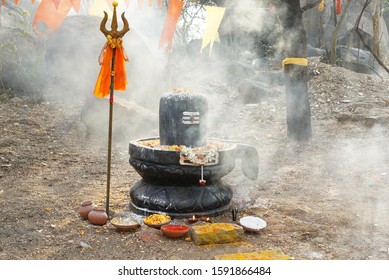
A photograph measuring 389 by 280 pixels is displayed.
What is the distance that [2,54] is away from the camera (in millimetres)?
12242

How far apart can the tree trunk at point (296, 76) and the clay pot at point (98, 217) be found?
5807 mm

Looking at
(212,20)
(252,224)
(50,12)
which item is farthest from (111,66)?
(212,20)

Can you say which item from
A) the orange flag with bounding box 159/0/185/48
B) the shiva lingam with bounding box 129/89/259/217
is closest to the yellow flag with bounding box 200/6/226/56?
the orange flag with bounding box 159/0/185/48

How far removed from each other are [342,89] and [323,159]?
17.6ft

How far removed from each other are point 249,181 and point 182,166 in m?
2.37

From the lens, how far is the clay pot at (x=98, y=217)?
4.59 m

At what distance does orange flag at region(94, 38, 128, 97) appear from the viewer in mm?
4766

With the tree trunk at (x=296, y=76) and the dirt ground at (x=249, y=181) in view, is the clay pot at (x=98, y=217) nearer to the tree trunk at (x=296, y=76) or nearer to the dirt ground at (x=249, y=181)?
the dirt ground at (x=249, y=181)

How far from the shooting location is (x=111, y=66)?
4.77 m

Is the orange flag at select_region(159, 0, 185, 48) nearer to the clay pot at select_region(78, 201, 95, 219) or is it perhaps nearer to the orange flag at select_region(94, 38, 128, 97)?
the orange flag at select_region(94, 38, 128, 97)

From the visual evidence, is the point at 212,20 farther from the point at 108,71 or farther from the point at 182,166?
the point at 182,166

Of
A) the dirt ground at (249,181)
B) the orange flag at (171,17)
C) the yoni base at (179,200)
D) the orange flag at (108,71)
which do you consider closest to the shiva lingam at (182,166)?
the yoni base at (179,200)

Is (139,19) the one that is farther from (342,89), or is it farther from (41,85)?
(342,89)

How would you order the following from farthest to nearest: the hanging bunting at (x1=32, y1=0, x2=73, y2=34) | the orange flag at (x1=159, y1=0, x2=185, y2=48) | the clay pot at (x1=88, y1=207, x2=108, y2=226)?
the orange flag at (x1=159, y1=0, x2=185, y2=48) < the hanging bunting at (x1=32, y1=0, x2=73, y2=34) < the clay pot at (x1=88, y1=207, x2=108, y2=226)
